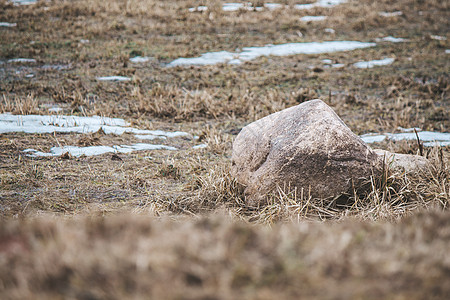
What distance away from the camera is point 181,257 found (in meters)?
0.76

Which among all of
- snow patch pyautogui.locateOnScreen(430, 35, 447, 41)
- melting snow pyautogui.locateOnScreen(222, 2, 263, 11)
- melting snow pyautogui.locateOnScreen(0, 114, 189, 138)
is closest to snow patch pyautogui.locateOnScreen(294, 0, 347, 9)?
melting snow pyautogui.locateOnScreen(222, 2, 263, 11)

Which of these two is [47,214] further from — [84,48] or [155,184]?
[84,48]

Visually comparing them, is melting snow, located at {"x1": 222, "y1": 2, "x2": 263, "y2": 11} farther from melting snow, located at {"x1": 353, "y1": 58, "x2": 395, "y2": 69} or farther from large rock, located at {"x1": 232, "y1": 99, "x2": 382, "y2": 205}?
large rock, located at {"x1": 232, "y1": 99, "x2": 382, "y2": 205}

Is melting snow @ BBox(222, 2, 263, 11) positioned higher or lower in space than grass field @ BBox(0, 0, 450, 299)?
higher

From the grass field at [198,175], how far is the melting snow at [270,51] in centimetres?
50

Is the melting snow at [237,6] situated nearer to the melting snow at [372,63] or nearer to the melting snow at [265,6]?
the melting snow at [265,6]

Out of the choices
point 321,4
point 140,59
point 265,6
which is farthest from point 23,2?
point 321,4

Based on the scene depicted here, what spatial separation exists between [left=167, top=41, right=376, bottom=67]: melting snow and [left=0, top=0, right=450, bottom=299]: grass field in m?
0.50

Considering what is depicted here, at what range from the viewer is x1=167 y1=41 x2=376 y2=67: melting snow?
12172 millimetres

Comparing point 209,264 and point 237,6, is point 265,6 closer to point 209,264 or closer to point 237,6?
point 237,6

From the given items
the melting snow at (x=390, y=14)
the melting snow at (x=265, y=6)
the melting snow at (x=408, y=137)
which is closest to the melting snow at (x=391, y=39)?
the melting snow at (x=390, y=14)

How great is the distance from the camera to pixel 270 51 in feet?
44.1

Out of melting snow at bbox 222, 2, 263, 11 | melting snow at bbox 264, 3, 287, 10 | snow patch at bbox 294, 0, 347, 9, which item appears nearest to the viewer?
melting snow at bbox 222, 2, 263, 11

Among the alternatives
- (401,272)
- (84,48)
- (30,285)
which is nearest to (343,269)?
(401,272)
